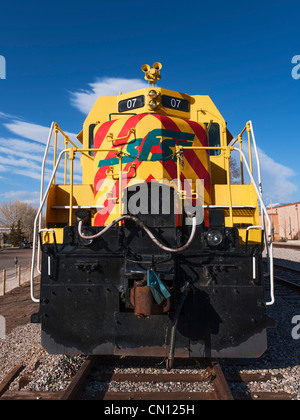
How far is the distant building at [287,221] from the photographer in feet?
161

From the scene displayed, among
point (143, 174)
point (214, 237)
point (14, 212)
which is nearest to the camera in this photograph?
point (214, 237)

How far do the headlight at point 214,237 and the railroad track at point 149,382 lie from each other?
146 centimetres

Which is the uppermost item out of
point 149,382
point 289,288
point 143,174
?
point 143,174

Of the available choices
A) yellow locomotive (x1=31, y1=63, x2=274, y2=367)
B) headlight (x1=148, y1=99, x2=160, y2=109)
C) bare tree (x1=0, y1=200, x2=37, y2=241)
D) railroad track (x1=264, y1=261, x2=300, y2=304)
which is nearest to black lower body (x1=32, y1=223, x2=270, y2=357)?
yellow locomotive (x1=31, y1=63, x2=274, y2=367)

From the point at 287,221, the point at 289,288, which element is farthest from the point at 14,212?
the point at 289,288

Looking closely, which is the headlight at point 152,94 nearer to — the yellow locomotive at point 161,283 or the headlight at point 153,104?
the headlight at point 153,104

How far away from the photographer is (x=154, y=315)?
11.2 ft

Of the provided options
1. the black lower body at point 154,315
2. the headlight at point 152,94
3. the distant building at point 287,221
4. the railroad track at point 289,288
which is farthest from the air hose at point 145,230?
the distant building at point 287,221

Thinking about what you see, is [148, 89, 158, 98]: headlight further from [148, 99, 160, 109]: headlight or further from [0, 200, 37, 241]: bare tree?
[0, 200, 37, 241]: bare tree

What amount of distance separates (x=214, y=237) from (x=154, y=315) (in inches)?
43.0

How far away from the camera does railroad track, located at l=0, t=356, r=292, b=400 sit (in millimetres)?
3133

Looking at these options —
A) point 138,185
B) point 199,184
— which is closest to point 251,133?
point 199,184

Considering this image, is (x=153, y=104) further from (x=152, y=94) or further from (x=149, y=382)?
(x=149, y=382)

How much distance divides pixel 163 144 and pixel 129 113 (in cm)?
135
